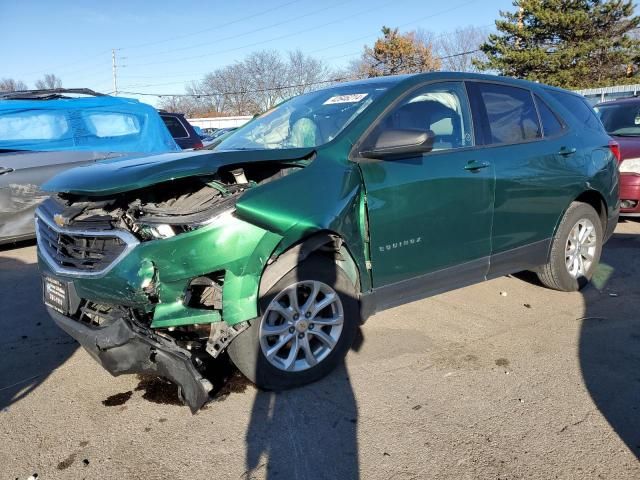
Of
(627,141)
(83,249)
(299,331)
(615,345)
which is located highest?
(83,249)

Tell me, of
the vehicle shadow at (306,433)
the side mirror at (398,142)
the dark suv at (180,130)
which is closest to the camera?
the vehicle shadow at (306,433)

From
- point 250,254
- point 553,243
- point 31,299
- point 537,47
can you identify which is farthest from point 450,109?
point 537,47

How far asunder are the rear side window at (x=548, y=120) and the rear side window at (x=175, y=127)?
7.72 m

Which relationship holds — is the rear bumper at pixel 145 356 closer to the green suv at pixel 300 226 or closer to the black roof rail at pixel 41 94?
the green suv at pixel 300 226

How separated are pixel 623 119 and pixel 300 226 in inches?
289

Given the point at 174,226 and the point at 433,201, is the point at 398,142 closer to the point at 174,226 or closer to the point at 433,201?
the point at 433,201

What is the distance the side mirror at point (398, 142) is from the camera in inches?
125

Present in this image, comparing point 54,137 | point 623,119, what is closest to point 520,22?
point 623,119

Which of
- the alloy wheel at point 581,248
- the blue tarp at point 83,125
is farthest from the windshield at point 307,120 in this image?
the blue tarp at point 83,125

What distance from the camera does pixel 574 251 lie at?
475 centimetres

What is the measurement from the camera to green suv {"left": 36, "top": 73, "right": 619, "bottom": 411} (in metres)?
2.68

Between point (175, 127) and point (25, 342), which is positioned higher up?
point (175, 127)

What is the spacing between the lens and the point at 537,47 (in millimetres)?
31250

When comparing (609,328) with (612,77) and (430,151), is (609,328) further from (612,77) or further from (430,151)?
(612,77)
